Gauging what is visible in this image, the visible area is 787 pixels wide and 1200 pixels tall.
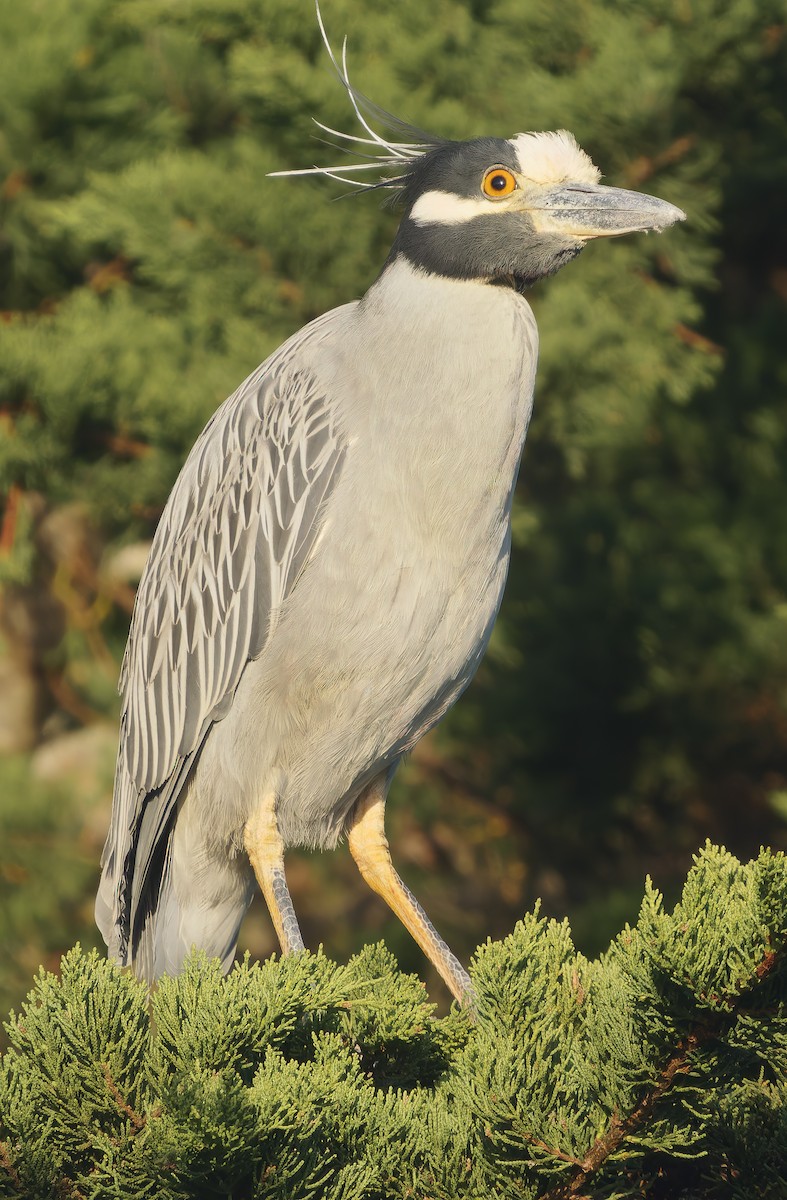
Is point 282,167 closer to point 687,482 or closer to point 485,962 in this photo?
point 687,482

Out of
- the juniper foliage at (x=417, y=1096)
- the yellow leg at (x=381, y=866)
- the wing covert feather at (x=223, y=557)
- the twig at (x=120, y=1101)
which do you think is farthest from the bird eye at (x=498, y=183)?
the twig at (x=120, y=1101)

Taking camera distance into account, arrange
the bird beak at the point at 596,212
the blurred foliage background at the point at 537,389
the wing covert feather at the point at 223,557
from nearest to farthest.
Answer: the bird beak at the point at 596,212 → the wing covert feather at the point at 223,557 → the blurred foliage background at the point at 537,389

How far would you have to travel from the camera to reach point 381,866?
112 inches

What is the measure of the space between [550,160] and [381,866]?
1514 millimetres

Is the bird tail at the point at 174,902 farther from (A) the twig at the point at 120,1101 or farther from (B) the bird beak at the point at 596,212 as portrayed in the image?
(B) the bird beak at the point at 596,212

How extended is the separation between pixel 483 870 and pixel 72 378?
8.88 feet

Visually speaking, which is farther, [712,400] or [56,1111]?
[712,400]

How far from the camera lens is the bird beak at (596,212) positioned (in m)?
2.44

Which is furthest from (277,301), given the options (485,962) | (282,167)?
(485,962)

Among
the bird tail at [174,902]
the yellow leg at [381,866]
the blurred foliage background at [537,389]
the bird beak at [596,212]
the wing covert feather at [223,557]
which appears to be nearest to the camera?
the bird beak at [596,212]

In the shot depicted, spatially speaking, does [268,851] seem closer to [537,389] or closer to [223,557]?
[223,557]

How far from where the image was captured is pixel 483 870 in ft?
18.0

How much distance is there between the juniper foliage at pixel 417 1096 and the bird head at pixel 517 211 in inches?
50.7

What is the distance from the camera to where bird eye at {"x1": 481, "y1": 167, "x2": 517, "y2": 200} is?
8.23 ft
